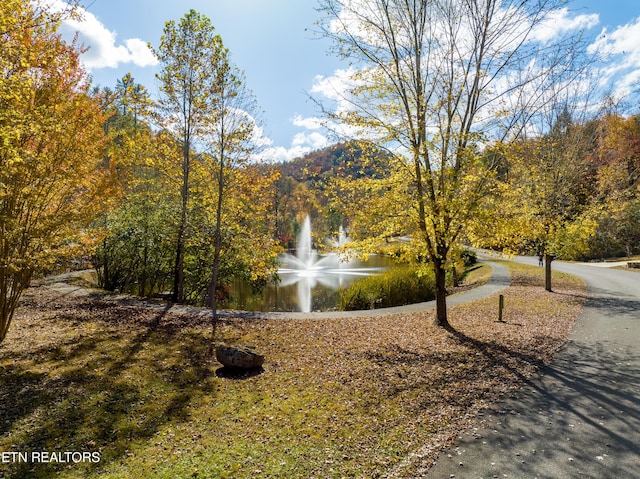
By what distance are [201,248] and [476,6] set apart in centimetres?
1155

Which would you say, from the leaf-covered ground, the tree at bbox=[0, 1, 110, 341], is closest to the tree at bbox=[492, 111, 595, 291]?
the leaf-covered ground

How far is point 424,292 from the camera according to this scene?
1708cm

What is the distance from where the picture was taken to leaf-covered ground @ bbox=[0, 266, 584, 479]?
4.53m

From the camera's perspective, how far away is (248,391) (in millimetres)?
6461

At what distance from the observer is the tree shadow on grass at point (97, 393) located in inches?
185

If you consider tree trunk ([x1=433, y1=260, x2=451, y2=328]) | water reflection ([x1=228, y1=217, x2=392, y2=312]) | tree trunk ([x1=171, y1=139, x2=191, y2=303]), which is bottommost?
water reflection ([x1=228, y1=217, x2=392, y2=312])

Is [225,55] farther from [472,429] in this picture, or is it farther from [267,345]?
[472,429]

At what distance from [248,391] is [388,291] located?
1052 cm

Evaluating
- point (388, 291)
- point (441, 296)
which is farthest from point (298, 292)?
point (441, 296)

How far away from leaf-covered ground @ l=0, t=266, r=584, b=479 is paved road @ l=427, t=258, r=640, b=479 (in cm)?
31

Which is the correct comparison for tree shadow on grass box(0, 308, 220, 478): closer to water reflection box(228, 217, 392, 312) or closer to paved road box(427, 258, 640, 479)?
paved road box(427, 258, 640, 479)

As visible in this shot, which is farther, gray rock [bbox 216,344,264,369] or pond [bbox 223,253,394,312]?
pond [bbox 223,253,394,312]

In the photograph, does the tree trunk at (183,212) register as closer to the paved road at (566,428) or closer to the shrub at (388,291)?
the shrub at (388,291)

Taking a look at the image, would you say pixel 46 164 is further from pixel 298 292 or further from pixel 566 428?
pixel 298 292
